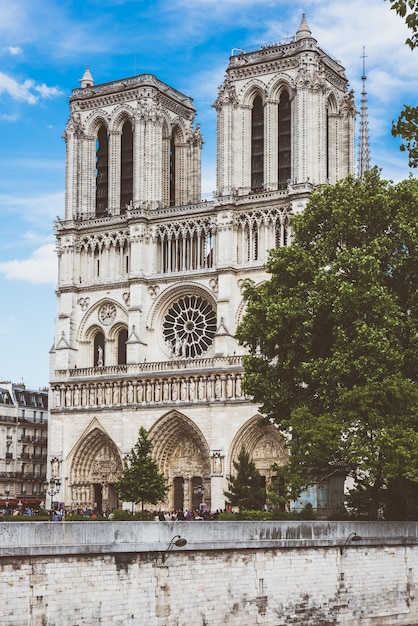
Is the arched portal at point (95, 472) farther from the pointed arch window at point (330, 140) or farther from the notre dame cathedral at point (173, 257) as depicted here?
the pointed arch window at point (330, 140)

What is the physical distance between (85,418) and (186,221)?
12282 mm

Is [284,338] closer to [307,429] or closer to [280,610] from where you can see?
[307,429]

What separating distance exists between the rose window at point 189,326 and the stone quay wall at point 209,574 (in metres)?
29.0

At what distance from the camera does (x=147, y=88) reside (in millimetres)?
62000

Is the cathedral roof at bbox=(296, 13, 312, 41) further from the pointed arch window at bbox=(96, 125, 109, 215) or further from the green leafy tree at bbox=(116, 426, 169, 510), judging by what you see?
the green leafy tree at bbox=(116, 426, 169, 510)

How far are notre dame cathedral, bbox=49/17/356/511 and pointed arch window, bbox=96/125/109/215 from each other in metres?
0.09

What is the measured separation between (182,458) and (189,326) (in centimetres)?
722

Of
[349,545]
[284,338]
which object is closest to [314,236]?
[284,338]

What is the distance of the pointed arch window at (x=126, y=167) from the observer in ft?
207

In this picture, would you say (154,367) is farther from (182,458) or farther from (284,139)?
(284,139)

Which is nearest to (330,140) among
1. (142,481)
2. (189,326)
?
(189,326)

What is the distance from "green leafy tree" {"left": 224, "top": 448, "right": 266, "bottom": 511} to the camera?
4603 cm

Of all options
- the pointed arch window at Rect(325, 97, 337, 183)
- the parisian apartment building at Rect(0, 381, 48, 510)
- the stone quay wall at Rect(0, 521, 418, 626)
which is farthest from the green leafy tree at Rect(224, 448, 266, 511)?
the parisian apartment building at Rect(0, 381, 48, 510)

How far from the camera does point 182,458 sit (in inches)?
2261
